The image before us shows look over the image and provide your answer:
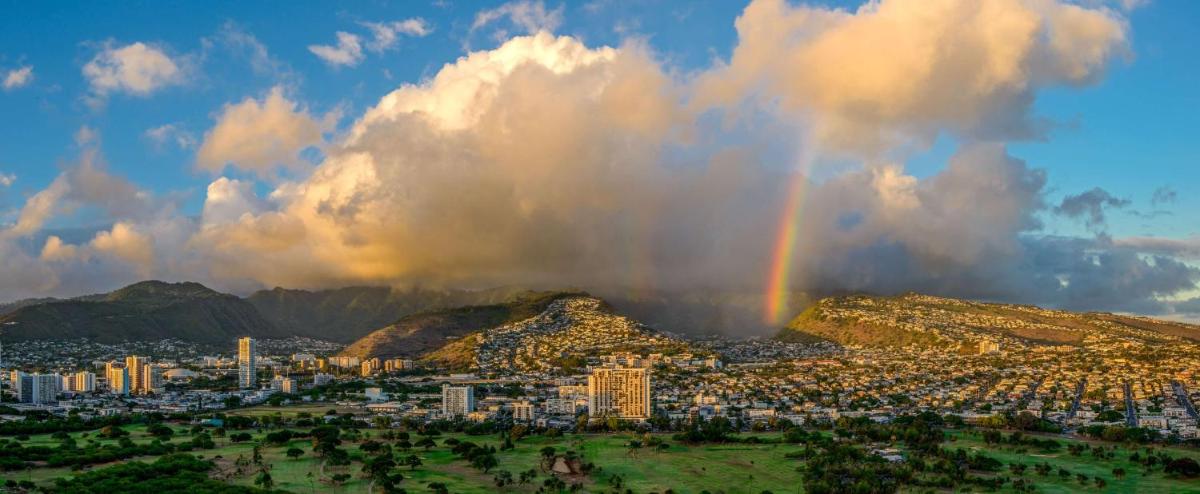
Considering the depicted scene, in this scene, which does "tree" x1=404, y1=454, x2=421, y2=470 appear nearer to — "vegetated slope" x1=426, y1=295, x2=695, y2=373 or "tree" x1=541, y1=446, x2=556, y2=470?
"tree" x1=541, y1=446, x2=556, y2=470

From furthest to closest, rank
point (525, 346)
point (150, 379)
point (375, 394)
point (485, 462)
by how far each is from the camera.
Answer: point (525, 346) → point (150, 379) → point (375, 394) → point (485, 462)

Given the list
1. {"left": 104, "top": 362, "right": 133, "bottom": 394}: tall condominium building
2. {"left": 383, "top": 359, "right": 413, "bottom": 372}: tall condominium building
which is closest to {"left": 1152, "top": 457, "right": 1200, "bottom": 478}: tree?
{"left": 104, "top": 362, "right": 133, "bottom": 394}: tall condominium building

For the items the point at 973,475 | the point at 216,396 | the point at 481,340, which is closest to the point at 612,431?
the point at 973,475

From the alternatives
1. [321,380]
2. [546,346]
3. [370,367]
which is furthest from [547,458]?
[546,346]

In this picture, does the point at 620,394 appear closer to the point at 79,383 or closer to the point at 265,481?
the point at 265,481

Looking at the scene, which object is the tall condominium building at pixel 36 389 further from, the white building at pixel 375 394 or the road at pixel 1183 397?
the road at pixel 1183 397

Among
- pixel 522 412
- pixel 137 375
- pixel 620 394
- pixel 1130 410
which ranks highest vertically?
pixel 137 375
